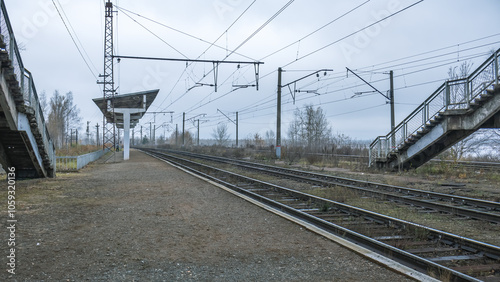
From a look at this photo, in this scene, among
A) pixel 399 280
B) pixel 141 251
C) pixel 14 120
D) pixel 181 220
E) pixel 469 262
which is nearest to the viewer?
pixel 399 280

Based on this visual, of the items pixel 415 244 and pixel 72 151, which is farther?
pixel 72 151

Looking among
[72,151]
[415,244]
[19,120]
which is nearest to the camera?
[415,244]

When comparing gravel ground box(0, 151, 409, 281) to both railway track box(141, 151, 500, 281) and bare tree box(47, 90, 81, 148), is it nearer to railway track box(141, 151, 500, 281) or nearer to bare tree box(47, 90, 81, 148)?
railway track box(141, 151, 500, 281)

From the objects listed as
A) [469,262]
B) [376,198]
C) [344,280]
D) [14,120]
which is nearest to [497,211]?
[376,198]

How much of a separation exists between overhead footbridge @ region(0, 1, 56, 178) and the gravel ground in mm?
2980

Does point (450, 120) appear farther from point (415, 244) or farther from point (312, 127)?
point (312, 127)

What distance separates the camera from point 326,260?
18.0 feet

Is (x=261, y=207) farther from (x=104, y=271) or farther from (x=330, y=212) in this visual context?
(x=104, y=271)

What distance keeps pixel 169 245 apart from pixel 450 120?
14.1 metres

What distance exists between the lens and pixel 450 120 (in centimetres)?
1567

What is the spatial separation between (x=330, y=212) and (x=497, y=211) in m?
4.27

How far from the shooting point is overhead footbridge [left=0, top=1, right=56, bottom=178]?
32.9ft

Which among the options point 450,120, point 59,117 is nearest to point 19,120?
point 450,120

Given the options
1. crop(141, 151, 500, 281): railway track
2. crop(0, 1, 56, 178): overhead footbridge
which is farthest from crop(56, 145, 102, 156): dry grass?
crop(141, 151, 500, 281): railway track
